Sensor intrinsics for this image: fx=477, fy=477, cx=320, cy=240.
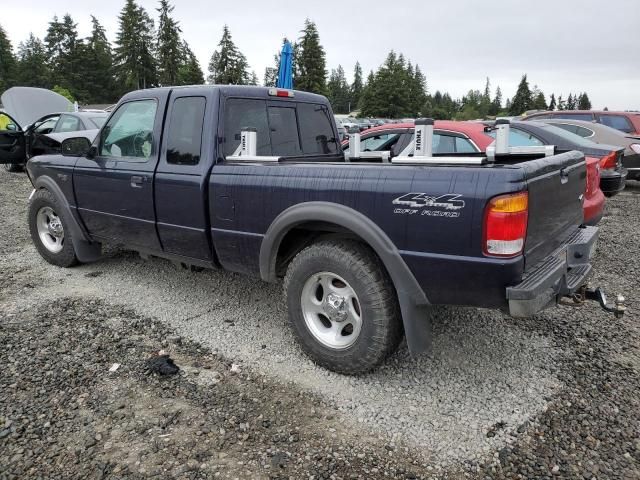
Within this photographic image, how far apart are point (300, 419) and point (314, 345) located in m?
0.59

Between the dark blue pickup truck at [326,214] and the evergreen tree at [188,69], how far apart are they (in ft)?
233

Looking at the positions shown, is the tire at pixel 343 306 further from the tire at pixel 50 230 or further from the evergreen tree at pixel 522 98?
the evergreen tree at pixel 522 98

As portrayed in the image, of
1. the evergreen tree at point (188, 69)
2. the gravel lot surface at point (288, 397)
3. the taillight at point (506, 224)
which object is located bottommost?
the gravel lot surface at point (288, 397)

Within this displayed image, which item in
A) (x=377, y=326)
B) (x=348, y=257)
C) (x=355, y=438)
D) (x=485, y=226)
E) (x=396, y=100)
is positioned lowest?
(x=355, y=438)

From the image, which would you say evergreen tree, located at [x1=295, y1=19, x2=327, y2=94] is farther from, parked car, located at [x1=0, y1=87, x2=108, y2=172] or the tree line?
parked car, located at [x1=0, y1=87, x2=108, y2=172]

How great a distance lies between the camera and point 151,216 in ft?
13.5

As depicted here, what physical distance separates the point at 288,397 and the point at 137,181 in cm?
234

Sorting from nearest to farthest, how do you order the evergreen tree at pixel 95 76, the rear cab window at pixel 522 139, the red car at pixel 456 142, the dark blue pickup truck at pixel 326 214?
the dark blue pickup truck at pixel 326 214
the red car at pixel 456 142
the rear cab window at pixel 522 139
the evergreen tree at pixel 95 76

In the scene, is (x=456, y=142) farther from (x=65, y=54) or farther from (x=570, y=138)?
(x=65, y=54)

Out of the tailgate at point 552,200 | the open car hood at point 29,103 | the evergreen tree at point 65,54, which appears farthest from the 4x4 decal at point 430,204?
the evergreen tree at point 65,54

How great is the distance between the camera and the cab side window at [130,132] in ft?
13.8

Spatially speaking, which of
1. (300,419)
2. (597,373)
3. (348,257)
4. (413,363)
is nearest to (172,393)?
(300,419)

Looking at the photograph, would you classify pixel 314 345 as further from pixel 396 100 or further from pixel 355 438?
pixel 396 100

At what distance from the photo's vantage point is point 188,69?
7388 centimetres
